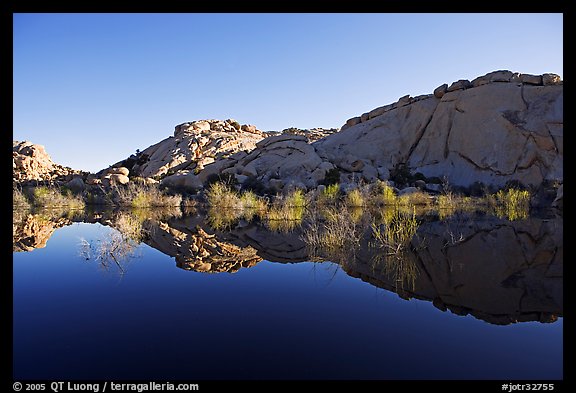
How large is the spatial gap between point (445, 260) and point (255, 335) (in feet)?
14.3

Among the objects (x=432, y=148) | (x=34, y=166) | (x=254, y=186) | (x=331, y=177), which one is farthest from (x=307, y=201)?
(x=34, y=166)

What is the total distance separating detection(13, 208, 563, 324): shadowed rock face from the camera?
4.30m

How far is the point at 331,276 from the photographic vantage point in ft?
18.6

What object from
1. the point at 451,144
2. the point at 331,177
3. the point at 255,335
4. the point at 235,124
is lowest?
the point at 255,335

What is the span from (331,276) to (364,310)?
168 cm

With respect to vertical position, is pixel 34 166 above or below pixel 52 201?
above

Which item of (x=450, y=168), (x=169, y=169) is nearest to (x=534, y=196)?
(x=450, y=168)

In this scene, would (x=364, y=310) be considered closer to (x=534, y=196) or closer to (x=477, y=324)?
(x=477, y=324)

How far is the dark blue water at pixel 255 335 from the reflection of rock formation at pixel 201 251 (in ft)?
3.61

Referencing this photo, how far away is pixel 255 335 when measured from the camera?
128 inches

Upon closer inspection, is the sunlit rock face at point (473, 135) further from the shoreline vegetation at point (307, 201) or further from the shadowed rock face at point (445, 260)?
the shadowed rock face at point (445, 260)

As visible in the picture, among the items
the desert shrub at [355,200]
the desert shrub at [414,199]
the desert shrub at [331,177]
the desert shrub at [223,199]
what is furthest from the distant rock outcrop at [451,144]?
the desert shrub at [223,199]

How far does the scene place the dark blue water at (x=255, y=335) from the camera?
2.63m

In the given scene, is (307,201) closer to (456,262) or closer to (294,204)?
(294,204)
